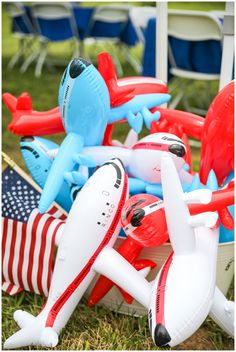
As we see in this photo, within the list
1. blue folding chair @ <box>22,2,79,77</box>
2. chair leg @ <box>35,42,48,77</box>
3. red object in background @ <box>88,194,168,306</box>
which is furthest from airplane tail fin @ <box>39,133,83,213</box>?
chair leg @ <box>35,42,48,77</box>

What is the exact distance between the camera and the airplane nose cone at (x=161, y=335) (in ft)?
4.30

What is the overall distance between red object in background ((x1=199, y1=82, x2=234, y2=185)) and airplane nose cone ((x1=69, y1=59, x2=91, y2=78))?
0.36 m

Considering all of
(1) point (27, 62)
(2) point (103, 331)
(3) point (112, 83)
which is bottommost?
(1) point (27, 62)

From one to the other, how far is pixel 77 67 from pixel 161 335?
714 mm

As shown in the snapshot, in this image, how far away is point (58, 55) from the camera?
6.90 m

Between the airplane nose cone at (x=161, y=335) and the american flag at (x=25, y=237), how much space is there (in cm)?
48

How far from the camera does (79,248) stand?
151 centimetres

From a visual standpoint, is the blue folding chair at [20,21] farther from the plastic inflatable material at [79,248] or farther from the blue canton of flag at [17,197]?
the plastic inflatable material at [79,248]

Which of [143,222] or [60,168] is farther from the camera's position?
[60,168]

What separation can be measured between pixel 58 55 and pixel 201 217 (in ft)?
19.0

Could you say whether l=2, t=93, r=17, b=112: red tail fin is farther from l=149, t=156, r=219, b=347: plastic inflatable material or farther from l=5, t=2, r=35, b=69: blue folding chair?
l=5, t=2, r=35, b=69: blue folding chair

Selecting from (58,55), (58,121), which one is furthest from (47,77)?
(58,121)

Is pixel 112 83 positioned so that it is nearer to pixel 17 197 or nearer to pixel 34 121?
pixel 34 121

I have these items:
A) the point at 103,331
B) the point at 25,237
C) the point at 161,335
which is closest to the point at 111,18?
the point at 25,237
